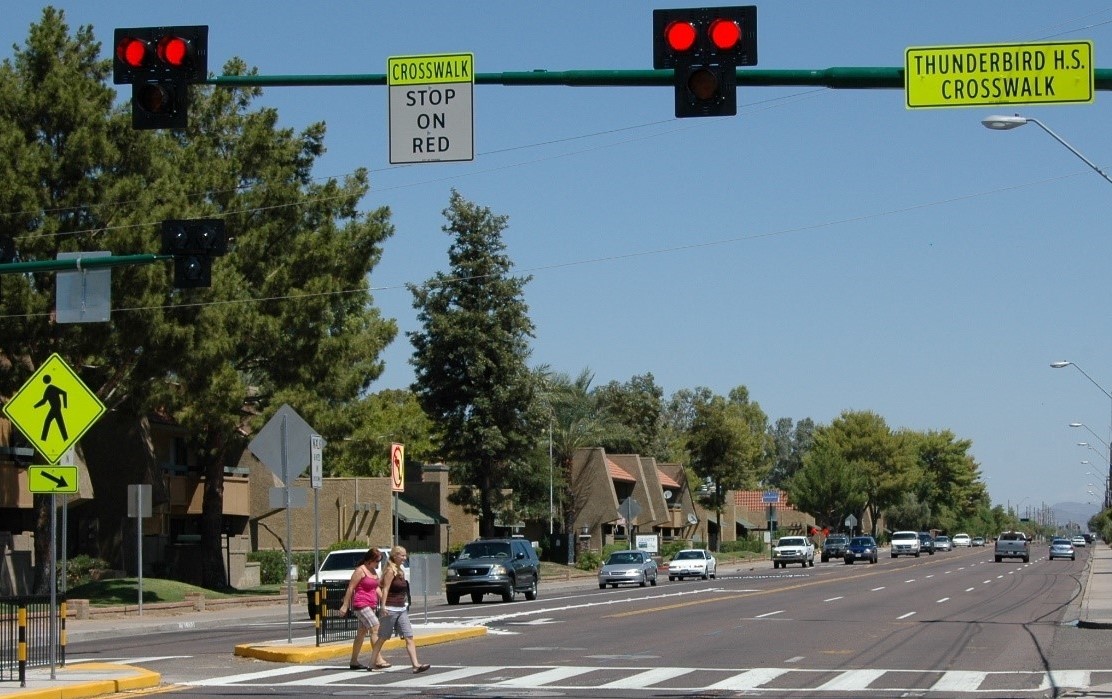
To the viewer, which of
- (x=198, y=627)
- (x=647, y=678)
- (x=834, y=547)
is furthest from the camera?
(x=834, y=547)

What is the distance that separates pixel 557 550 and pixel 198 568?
2458 centimetres

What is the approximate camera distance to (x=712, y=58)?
1263 cm

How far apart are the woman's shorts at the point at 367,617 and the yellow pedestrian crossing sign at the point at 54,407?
457 centimetres

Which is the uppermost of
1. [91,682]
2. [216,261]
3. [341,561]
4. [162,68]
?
[216,261]

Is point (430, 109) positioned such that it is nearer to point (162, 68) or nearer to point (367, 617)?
point (162, 68)

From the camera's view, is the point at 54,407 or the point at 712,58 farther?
the point at 54,407

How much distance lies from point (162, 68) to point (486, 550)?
2789cm

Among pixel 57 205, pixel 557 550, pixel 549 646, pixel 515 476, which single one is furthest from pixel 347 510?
pixel 549 646

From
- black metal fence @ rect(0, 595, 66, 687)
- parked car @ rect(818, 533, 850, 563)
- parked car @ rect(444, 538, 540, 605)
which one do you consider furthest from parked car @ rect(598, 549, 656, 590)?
parked car @ rect(818, 533, 850, 563)

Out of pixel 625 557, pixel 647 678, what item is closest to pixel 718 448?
pixel 625 557

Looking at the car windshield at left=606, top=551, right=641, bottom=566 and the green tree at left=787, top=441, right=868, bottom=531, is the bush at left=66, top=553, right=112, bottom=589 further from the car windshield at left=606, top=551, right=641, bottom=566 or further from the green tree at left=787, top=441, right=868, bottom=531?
the green tree at left=787, top=441, right=868, bottom=531

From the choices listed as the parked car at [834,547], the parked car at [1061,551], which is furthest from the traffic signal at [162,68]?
the parked car at [1061,551]

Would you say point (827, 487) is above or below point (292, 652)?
above

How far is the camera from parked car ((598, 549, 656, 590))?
170 ft
